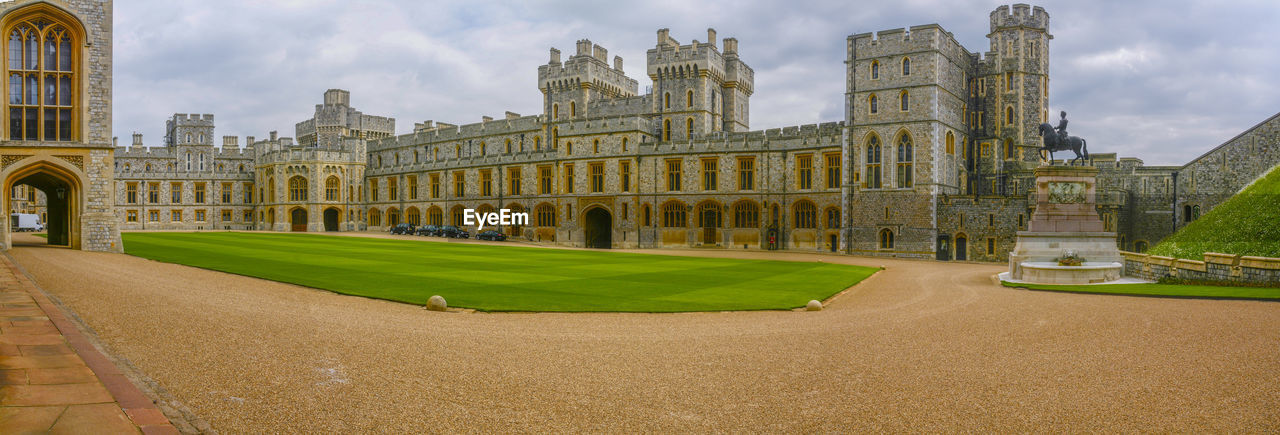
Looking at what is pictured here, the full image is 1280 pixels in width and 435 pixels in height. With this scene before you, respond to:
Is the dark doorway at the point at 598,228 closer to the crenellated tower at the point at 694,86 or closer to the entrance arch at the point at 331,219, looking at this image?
the crenellated tower at the point at 694,86

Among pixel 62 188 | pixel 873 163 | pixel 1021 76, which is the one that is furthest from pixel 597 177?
pixel 62 188

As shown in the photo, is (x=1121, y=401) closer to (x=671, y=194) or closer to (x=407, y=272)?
(x=407, y=272)

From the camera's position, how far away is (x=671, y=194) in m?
46.1

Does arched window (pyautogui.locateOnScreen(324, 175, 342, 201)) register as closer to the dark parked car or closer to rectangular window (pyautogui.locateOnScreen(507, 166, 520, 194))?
the dark parked car

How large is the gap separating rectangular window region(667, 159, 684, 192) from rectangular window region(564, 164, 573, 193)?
8.28m

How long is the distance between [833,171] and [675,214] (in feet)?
35.7

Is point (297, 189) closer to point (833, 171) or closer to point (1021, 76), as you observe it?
point (833, 171)

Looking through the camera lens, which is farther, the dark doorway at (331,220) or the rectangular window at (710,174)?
the dark doorway at (331,220)

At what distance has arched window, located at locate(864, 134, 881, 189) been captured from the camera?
38969 mm

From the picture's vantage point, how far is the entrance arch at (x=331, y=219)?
6725cm

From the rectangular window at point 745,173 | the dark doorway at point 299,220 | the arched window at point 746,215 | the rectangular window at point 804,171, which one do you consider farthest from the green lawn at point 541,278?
the dark doorway at point 299,220

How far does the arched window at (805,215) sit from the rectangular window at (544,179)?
19744mm

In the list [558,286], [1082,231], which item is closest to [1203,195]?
[1082,231]

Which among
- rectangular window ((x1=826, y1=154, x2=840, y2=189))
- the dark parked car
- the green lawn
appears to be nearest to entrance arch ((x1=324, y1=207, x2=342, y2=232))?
the dark parked car
